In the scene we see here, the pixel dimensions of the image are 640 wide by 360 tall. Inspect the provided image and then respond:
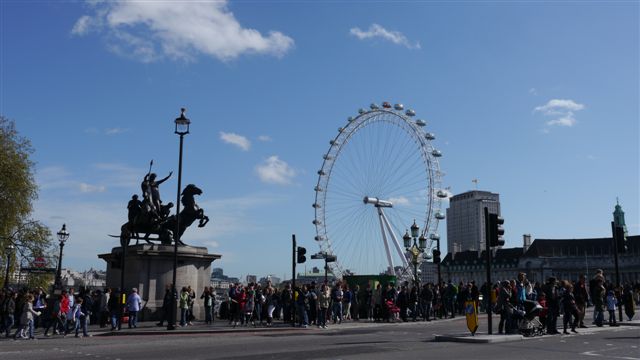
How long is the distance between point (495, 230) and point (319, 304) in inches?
355

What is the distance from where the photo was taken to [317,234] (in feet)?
199

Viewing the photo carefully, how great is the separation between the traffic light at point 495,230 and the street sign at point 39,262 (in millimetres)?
31329

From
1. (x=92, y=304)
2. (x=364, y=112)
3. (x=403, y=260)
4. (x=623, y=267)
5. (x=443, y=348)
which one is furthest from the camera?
(x=623, y=267)

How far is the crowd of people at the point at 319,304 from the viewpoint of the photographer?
2138 centimetres

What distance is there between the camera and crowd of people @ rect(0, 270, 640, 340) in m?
21.4

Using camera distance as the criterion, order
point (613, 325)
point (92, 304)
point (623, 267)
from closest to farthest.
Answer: point (613, 325) → point (92, 304) → point (623, 267)

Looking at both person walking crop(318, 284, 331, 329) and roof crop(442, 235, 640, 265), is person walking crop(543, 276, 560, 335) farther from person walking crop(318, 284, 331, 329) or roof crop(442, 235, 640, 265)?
roof crop(442, 235, 640, 265)

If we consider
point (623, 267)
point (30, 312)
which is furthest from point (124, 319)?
point (623, 267)

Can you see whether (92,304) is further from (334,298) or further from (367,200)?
(367,200)

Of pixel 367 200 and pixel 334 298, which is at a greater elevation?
pixel 367 200

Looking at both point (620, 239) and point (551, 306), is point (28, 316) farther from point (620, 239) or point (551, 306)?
point (620, 239)

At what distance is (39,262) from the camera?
4150cm

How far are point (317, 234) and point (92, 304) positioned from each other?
1346 inches

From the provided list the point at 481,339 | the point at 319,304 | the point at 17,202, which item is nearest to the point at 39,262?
the point at 17,202
